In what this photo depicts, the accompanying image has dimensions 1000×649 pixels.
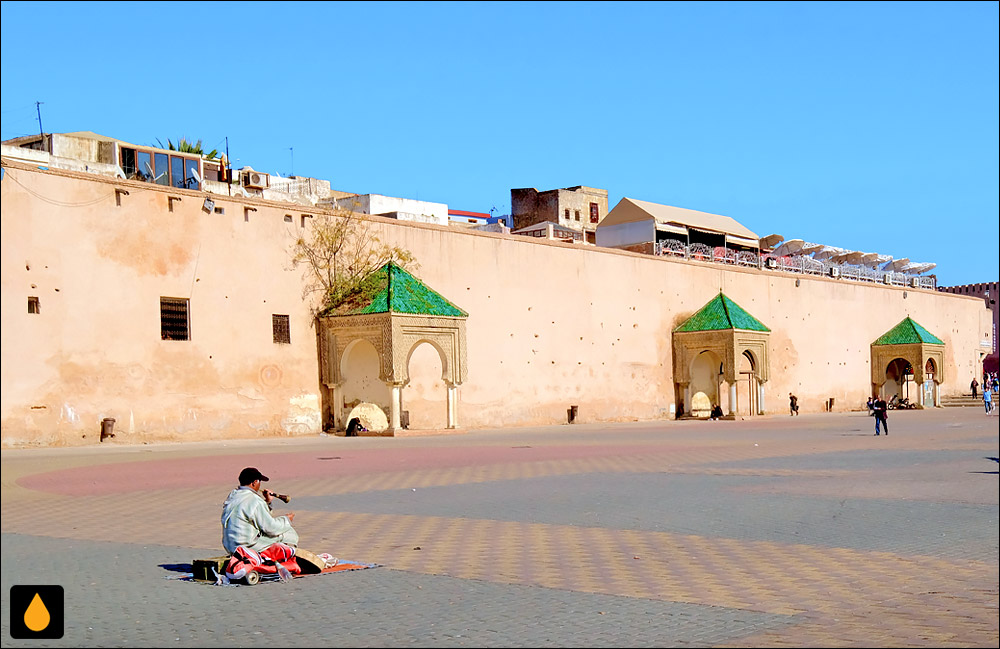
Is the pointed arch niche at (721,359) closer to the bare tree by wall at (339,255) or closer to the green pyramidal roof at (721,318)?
the green pyramidal roof at (721,318)

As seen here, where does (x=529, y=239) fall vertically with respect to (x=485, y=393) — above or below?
above

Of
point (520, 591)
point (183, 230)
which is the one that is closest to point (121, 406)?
point (183, 230)

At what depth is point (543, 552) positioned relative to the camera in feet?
26.3

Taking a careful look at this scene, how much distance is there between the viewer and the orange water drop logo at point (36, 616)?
188 centimetres

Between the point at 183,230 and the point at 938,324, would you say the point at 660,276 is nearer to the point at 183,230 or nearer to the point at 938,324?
the point at 183,230

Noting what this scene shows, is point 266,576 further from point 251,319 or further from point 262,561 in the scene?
point 251,319

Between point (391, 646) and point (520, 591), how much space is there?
1.51 meters

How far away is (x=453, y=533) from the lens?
29.9 ft

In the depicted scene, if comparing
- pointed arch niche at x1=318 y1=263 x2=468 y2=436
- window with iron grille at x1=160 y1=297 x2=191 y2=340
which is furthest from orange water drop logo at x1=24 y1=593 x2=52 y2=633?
pointed arch niche at x1=318 y1=263 x2=468 y2=436

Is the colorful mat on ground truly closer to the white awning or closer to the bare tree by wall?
the bare tree by wall

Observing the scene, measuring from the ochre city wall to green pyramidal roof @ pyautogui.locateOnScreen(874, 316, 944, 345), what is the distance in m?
12.3

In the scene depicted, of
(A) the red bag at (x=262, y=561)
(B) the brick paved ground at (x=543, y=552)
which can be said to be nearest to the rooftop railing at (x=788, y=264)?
(B) the brick paved ground at (x=543, y=552)

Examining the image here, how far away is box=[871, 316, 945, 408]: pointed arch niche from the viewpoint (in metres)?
47.9

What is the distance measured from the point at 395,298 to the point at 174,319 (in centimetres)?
533
